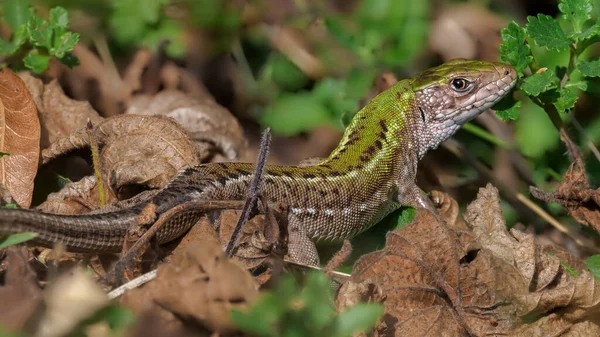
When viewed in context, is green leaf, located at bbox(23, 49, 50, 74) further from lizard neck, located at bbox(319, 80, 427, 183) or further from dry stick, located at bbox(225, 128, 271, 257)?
dry stick, located at bbox(225, 128, 271, 257)

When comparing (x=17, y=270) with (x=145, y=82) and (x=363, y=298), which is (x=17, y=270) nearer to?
(x=363, y=298)

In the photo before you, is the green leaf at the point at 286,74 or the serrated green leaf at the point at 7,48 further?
the green leaf at the point at 286,74

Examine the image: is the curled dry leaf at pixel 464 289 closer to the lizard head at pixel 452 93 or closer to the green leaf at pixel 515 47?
the green leaf at pixel 515 47

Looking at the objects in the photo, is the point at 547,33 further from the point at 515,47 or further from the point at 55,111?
the point at 55,111

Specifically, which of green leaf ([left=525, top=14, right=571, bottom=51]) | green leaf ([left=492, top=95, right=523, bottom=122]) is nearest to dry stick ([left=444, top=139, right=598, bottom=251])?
green leaf ([left=492, top=95, right=523, bottom=122])

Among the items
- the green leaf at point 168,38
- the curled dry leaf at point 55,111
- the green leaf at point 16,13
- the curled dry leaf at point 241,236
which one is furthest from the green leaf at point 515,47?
the green leaf at point 168,38
